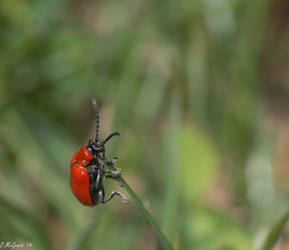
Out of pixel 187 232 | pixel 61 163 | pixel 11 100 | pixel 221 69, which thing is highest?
pixel 11 100

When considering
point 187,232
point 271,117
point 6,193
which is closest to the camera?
point 187,232

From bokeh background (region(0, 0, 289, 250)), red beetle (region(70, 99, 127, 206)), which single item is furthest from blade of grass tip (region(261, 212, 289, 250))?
red beetle (region(70, 99, 127, 206))

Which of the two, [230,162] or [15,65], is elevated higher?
[15,65]

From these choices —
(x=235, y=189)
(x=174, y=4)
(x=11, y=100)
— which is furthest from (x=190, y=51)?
(x=11, y=100)

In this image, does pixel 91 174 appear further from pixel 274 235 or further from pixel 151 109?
pixel 151 109

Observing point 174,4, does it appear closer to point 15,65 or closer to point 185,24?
point 185,24
